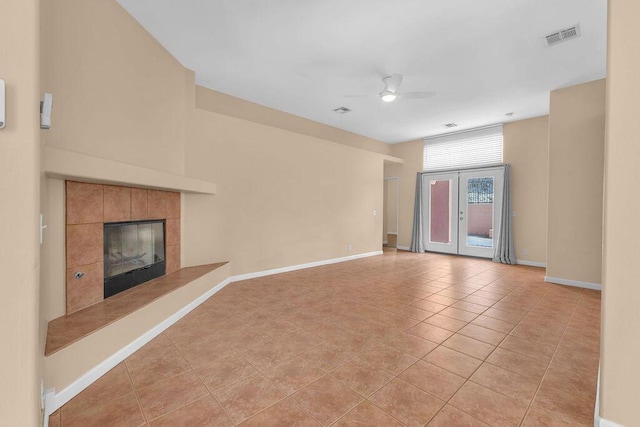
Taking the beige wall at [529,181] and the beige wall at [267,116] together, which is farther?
the beige wall at [529,181]

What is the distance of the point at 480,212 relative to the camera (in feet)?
22.7

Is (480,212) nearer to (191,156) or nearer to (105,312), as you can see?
(191,156)

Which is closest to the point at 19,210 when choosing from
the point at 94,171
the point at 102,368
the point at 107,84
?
the point at 94,171

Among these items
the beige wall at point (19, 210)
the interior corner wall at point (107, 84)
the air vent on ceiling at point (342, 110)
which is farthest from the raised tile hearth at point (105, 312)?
the air vent on ceiling at point (342, 110)

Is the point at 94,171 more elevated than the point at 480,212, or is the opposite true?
the point at 94,171

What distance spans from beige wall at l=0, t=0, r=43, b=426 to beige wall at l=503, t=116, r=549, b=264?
25.1 feet

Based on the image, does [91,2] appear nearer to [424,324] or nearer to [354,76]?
[354,76]

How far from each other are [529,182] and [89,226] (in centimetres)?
768

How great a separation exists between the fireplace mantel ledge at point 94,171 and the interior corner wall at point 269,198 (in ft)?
3.91

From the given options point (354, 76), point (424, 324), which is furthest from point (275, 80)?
point (424, 324)

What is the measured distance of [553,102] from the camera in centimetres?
468

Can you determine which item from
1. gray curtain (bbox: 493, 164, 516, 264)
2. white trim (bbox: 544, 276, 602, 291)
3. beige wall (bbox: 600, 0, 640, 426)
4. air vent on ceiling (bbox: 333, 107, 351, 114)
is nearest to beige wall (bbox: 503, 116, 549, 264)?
gray curtain (bbox: 493, 164, 516, 264)

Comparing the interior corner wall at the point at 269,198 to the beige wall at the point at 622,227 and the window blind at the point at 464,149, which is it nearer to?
the window blind at the point at 464,149

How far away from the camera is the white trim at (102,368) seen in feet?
5.61
